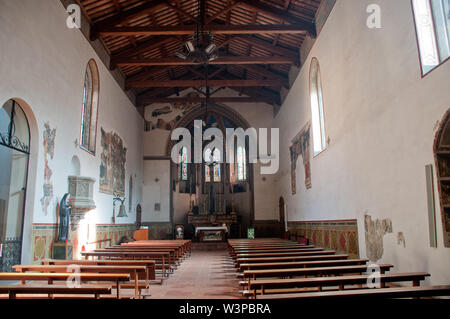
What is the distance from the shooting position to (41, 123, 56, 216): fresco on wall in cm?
783

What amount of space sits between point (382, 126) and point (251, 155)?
12444 millimetres

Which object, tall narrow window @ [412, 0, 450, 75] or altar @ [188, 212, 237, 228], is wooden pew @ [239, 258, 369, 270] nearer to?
tall narrow window @ [412, 0, 450, 75]

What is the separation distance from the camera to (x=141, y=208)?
18.1 meters

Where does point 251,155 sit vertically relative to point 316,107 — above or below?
below

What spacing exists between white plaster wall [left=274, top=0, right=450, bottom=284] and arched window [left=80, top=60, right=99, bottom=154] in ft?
23.8

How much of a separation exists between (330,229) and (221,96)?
11355 mm

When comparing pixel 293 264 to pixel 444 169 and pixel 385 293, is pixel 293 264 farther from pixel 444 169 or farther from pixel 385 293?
pixel 444 169

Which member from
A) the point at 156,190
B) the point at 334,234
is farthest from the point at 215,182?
the point at 334,234

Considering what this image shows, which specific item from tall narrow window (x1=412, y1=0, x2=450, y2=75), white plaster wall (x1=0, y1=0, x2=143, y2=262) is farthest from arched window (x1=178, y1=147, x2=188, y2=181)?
tall narrow window (x1=412, y1=0, x2=450, y2=75)

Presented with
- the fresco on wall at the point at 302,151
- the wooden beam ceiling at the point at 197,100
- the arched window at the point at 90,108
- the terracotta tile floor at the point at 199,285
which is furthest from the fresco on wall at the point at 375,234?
the wooden beam ceiling at the point at 197,100

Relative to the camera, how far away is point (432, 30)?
5.24m

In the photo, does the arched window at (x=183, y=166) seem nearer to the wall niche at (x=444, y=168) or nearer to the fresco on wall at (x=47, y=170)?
the fresco on wall at (x=47, y=170)
